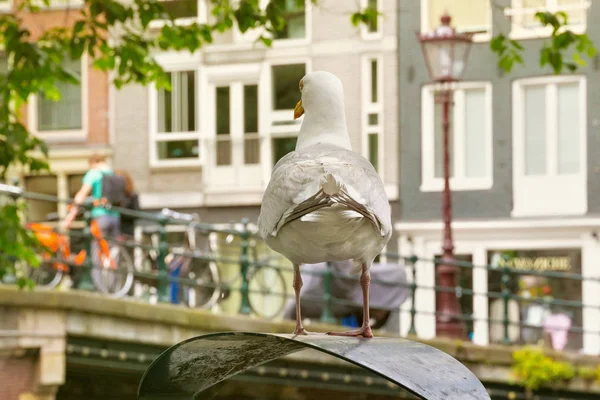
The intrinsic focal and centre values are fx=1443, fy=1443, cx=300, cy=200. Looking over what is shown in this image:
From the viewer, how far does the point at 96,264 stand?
1267 cm

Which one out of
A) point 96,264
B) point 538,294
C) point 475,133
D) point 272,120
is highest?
point 272,120

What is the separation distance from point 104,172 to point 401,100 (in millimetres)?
10392

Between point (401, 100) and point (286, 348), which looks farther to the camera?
point (401, 100)

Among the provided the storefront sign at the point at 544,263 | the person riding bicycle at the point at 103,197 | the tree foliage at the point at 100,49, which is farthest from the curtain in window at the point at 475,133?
the tree foliage at the point at 100,49

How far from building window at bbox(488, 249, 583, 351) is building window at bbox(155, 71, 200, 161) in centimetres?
565

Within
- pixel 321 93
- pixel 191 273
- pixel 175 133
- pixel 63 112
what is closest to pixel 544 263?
pixel 175 133

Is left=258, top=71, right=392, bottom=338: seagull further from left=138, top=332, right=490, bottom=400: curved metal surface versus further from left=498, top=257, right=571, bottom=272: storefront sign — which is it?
left=498, top=257, right=571, bottom=272: storefront sign

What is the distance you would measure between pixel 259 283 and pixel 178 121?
34.4ft

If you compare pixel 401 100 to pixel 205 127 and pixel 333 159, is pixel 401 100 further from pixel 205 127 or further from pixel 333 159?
pixel 333 159

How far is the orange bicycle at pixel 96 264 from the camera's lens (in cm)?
1327

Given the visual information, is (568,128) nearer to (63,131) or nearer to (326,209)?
(63,131)

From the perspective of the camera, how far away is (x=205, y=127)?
24.8m

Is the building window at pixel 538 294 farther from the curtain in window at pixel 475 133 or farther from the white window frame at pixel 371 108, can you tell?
the white window frame at pixel 371 108

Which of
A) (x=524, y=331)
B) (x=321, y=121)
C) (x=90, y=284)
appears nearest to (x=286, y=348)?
(x=321, y=121)
